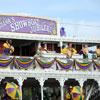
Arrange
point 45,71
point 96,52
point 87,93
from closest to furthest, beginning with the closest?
1. point 45,71
2. point 96,52
3. point 87,93

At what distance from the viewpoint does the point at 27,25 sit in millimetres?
27500

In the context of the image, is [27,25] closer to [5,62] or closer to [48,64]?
[48,64]

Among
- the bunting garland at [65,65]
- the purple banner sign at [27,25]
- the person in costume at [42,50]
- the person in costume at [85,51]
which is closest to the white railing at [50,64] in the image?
the bunting garland at [65,65]

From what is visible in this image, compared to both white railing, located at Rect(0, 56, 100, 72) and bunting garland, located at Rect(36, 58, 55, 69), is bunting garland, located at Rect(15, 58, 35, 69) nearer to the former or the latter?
white railing, located at Rect(0, 56, 100, 72)

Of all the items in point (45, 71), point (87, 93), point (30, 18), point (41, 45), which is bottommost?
point (87, 93)

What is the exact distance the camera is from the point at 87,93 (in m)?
29.1

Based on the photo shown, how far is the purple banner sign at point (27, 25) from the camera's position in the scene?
2667 centimetres

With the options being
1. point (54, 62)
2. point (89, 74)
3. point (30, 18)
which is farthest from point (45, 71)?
point (30, 18)

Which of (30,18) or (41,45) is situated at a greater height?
(30,18)

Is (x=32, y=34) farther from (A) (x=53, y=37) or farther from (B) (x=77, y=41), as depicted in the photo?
(B) (x=77, y=41)

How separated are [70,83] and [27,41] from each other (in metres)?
5.26

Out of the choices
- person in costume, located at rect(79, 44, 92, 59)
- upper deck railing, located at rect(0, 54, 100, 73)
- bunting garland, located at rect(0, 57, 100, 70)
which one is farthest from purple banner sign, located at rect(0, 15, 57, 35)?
bunting garland, located at rect(0, 57, 100, 70)

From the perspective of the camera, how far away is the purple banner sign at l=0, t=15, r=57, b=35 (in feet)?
87.5

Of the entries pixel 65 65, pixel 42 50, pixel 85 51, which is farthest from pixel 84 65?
pixel 42 50
